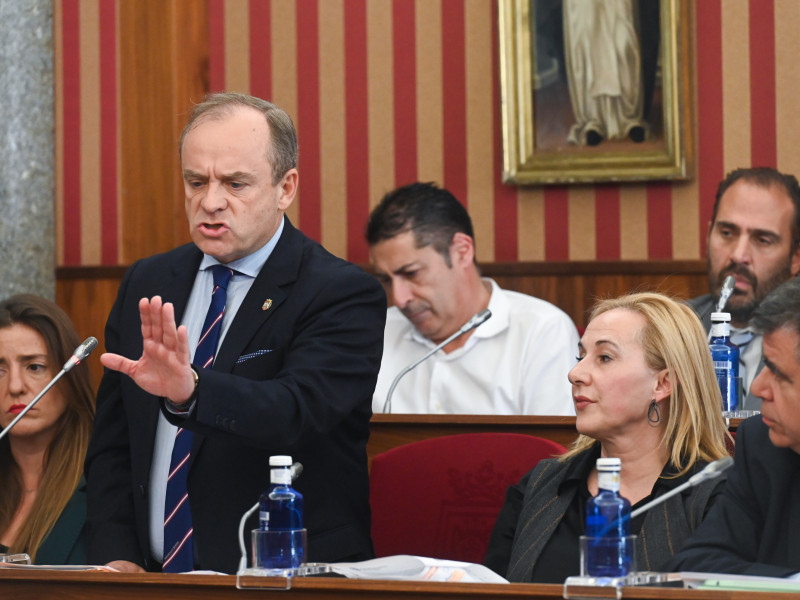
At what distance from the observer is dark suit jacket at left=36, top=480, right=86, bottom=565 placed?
2807 millimetres

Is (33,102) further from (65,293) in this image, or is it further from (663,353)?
(663,353)

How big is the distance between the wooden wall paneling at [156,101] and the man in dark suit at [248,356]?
2.58 meters

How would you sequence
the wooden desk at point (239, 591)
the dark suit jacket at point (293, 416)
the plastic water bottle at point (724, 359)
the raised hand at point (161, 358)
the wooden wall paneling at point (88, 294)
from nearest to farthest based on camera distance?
the wooden desk at point (239, 591) → the raised hand at point (161, 358) → the dark suit jacket at point (293, 416) → the plastic water bottle at point (724, 359) → the wooden wall paneling at point (88, 294)

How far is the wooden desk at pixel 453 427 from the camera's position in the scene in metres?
2.92

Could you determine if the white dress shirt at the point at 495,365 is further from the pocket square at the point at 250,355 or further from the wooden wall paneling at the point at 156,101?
the pocket square at the point at 250,355

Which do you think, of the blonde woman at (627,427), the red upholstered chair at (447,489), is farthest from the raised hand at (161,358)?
the red upholstered chair at (447,489)

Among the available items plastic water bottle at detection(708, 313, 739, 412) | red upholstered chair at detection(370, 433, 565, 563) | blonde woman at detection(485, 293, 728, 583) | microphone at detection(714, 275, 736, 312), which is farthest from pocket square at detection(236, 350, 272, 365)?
microphone at detection(714, 275, 736, 312)

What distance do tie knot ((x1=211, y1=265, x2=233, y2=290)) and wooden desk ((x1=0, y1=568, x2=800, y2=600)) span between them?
68 cm

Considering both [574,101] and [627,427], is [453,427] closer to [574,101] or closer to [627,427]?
[627,427]

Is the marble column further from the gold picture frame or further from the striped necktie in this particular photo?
the striped necktie

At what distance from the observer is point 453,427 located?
301 cm

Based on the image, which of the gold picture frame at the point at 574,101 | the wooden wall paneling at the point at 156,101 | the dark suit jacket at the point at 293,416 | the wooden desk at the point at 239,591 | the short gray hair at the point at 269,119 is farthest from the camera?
the wooden wall paneling at the point at 156,101

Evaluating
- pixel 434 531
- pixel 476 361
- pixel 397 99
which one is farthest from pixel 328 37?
pixel 434 531

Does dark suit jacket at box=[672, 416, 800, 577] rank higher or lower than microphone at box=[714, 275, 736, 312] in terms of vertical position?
lower
